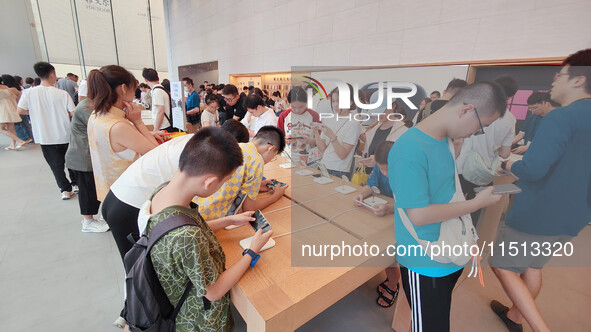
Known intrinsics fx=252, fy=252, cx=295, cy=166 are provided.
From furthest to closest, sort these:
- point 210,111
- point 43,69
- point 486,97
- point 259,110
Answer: point 210,111
point 259,110
point 43,69
point 486,97

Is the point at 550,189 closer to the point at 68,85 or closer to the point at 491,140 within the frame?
the point at 491,140

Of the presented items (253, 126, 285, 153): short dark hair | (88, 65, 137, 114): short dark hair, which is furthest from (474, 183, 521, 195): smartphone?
(88, 65, 137, 114): short dark hair

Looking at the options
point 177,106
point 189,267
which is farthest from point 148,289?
point 177,106

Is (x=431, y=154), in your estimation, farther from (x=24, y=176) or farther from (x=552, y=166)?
(x=24, y=176)

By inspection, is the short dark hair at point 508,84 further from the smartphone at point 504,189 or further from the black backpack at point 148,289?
the black backpack at point 148,289

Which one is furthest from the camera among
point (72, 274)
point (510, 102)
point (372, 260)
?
point (72, 274)

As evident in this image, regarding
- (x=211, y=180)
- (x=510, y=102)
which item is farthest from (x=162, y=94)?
(x=510, y=102)

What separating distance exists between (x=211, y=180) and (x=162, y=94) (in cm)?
295

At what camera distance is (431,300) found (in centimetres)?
93

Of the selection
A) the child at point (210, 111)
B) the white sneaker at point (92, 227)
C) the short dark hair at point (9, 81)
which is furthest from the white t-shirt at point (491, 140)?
the short dark hair at point (9, 81)

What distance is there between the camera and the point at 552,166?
805 mm

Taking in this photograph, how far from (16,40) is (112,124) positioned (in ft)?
32.0

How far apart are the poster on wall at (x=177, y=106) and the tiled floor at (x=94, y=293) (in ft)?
5.01

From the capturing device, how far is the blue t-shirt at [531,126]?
2.12 ft
